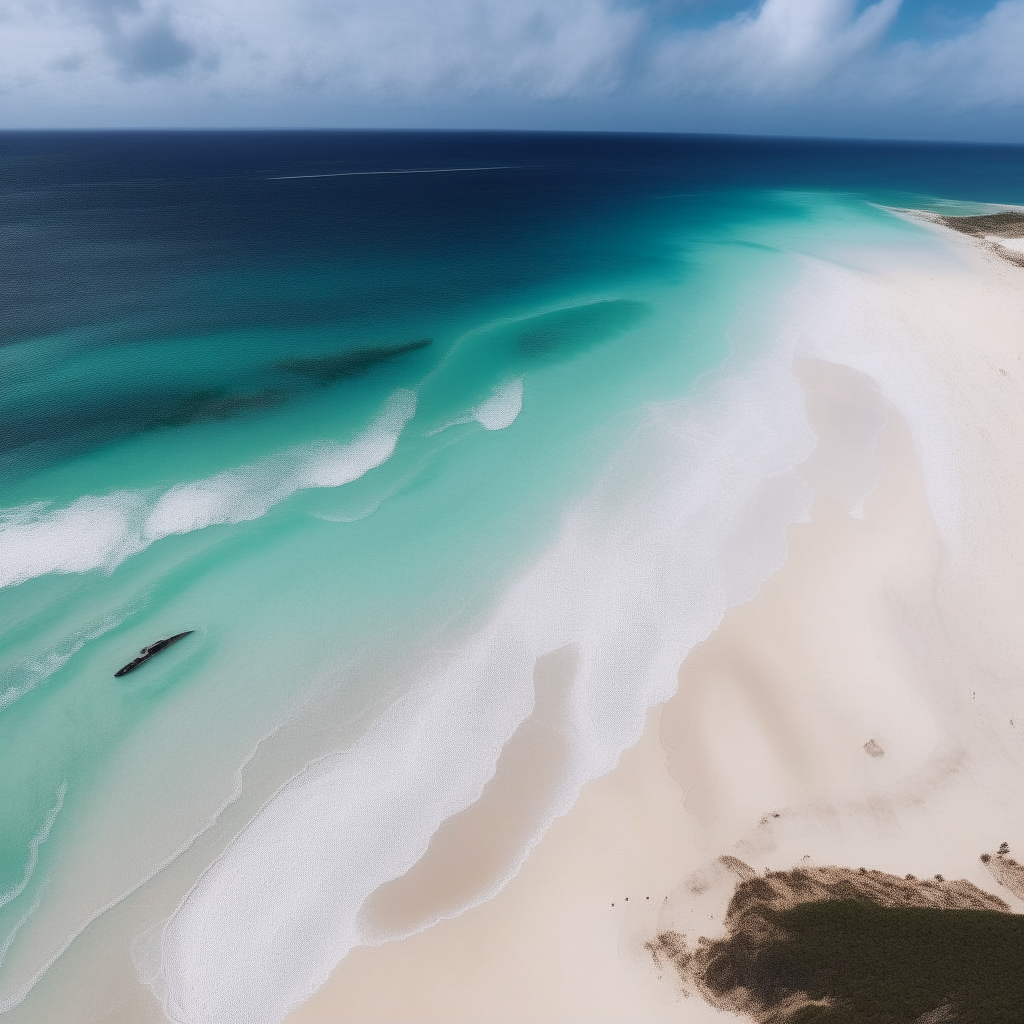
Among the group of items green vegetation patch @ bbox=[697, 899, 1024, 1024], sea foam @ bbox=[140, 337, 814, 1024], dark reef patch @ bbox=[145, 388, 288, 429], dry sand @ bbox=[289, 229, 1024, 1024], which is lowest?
green vegetation patch @ bbox=[697, 899, 1024, 1024]

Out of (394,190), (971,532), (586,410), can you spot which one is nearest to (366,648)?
(586,410)

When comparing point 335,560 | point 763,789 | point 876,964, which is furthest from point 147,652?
point 876,964

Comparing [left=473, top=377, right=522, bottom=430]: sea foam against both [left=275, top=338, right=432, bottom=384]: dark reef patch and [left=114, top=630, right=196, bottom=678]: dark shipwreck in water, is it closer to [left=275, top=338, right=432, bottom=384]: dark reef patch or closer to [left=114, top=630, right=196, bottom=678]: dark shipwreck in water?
[left=275, top=338, right=432, bottom=384]: dark reef patch

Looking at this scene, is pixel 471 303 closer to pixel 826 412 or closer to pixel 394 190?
pixel 826 412

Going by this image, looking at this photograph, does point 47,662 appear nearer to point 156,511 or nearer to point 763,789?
point 156,511

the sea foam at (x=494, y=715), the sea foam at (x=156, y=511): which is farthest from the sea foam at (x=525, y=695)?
the sea foam at (x=156, y=511)

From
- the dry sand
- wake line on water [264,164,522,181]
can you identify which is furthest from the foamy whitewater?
wake line on water [264,164,522,181]
